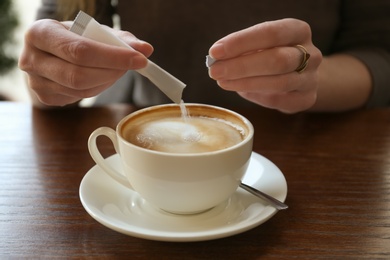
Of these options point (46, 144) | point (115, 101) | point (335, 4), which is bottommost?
point (115, 101)

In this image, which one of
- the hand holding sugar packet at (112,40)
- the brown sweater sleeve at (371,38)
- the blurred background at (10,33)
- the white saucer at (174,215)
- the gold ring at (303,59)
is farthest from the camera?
the blurred background at (10,33)

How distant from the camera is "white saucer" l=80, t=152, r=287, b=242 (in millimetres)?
460

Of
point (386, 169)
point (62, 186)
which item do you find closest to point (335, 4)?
point (386, 169)

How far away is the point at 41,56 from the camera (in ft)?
2.11

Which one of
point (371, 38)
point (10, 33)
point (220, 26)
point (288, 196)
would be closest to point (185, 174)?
point (288, 196)

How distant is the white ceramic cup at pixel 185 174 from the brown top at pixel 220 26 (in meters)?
0.57

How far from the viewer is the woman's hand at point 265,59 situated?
60 cm

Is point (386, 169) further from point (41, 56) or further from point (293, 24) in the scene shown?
point (41, 56)

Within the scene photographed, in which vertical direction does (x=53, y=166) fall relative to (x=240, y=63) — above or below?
below

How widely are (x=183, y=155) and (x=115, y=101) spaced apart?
0.78 m

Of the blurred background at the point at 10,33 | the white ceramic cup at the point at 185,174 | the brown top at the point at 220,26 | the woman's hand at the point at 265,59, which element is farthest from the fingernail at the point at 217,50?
the blurred background at the point at 10,33

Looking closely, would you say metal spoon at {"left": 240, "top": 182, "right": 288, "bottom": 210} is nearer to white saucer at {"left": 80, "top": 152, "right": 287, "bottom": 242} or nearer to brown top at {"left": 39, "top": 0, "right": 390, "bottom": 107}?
white saucer at {"left": 80, "top": 152, "right": 287, "bottom": 242}

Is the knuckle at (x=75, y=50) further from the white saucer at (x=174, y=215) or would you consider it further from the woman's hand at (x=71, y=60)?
the white saucer at (x=174, y=215)

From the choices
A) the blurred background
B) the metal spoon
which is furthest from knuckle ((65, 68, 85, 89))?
the blurred background
